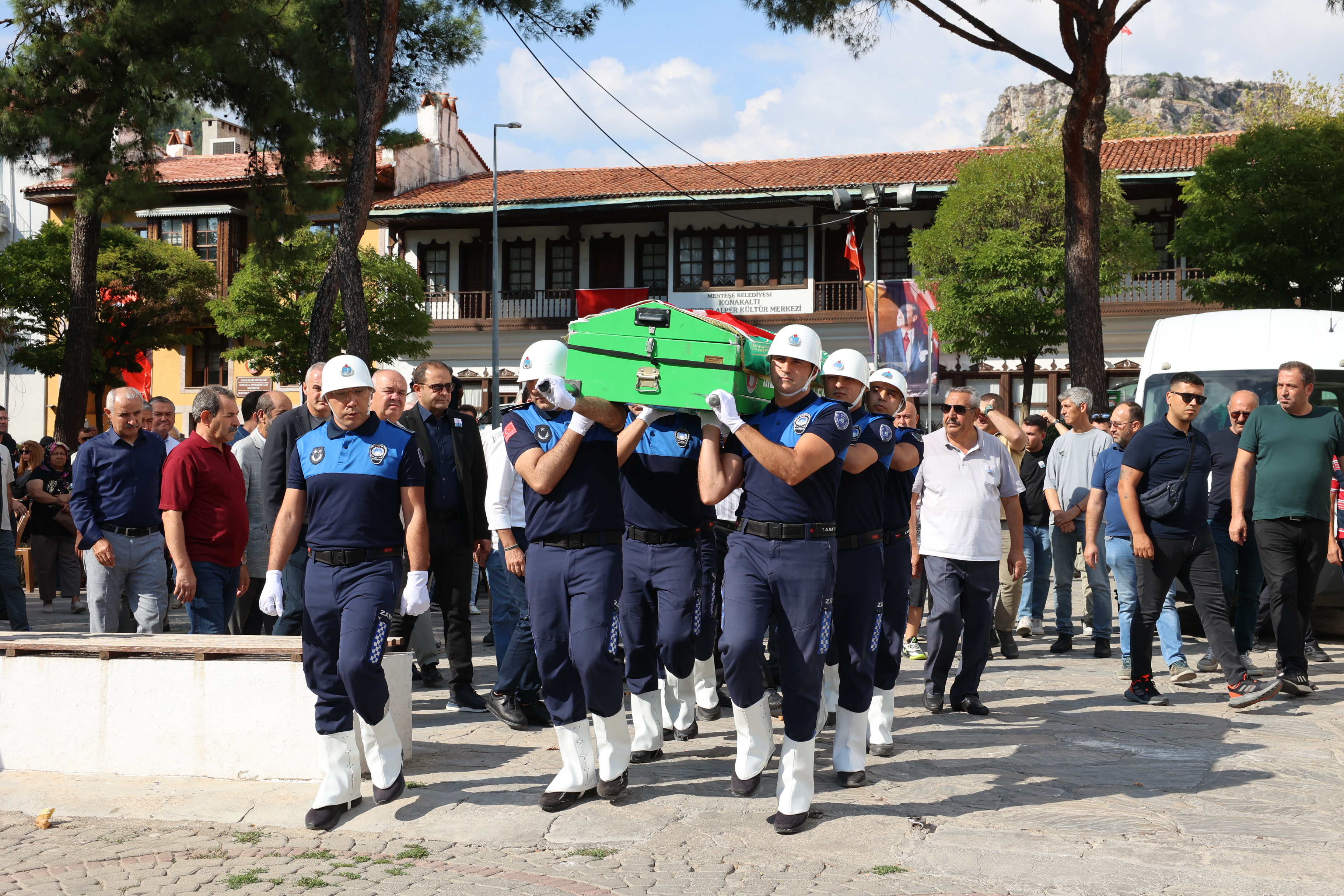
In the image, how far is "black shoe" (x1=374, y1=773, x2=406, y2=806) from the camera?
5.51 meters

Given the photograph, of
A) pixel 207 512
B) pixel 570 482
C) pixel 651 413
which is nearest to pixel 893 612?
pixel 651 413

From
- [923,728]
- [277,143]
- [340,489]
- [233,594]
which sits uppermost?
[277,143]

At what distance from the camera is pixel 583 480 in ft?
17.9

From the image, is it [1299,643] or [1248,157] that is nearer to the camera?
[1299,643]

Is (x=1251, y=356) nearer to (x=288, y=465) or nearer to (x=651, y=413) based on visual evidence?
(x=651, y=413)

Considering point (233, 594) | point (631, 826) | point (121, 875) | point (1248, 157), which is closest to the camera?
point (121, 875)

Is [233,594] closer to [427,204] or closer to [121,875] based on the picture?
[121,875]

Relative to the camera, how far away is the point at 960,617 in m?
7.50

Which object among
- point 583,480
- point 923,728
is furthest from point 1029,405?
point 583,480

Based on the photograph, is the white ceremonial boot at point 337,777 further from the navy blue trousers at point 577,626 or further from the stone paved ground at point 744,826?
the navy blue trousers at point 577,626

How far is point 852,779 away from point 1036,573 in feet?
18.8

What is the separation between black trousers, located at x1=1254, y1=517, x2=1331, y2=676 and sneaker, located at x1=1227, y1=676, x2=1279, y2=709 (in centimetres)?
34

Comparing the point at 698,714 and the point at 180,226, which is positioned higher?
the point at 180,226

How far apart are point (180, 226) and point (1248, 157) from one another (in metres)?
30.8
